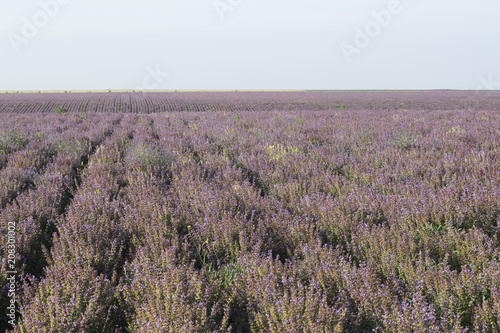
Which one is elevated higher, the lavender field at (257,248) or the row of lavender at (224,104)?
the row of lavender at (224,104)

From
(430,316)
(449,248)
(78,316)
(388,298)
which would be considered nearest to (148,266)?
(78,316)

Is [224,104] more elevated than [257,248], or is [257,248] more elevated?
[224,104]

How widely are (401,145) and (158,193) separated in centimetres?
423

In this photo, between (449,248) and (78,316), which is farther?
(449,248)

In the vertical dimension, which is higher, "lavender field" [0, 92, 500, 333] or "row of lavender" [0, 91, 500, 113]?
"row of lavender" [0, 91, 500, 113]

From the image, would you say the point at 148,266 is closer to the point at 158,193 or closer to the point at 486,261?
the point at 158,193

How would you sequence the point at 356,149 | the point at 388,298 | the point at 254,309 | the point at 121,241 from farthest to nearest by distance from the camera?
the point at 356,149 → the point at 121,241 → the point at 254,309 → the point at 388,298

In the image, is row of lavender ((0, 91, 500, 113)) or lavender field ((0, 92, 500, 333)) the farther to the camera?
row of lavender ((0, 91, 500, 113))

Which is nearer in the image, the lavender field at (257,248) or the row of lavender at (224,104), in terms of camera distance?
the lavender field at (257,248)

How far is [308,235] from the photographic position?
96.6 inches

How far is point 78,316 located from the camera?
163 centimetres

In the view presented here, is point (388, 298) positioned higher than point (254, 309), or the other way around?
point (388, 298)

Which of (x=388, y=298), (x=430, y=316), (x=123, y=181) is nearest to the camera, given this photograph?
(x=430, y=316)

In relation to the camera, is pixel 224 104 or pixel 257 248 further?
pixel 224 104
